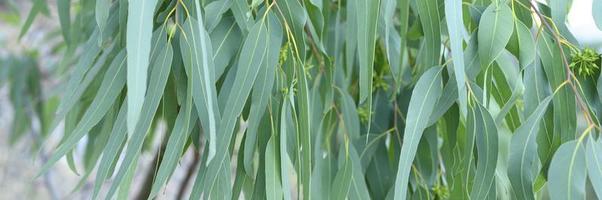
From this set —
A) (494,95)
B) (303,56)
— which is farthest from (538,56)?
(303,56)

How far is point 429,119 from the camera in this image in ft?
2.30

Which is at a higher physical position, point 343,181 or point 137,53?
point 137,53

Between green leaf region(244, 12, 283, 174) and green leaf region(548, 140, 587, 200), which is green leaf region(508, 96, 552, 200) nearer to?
green leaf region(548, 140, 587, 200)

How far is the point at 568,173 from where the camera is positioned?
611 mm

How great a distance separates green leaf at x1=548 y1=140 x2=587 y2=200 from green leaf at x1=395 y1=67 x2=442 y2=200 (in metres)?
0.11

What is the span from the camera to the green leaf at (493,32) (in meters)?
0.65

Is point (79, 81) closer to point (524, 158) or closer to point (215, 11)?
point (215, 11)

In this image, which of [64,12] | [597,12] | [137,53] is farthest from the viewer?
[64,12]

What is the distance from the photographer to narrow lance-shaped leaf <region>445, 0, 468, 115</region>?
593 millimetres

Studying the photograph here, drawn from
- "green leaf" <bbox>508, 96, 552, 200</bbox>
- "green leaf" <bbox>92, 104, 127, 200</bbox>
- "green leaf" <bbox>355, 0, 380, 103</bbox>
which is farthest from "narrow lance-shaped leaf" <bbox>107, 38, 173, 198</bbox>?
"green leaf" <bbox>508, 96, 552, 200</bbox>

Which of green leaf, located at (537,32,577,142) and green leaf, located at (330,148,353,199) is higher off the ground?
green leaf, located at (537,32,577,142)

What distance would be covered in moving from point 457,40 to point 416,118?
3.3 inches

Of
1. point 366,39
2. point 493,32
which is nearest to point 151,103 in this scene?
point 366,39

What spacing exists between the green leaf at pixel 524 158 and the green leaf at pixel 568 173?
24mm
